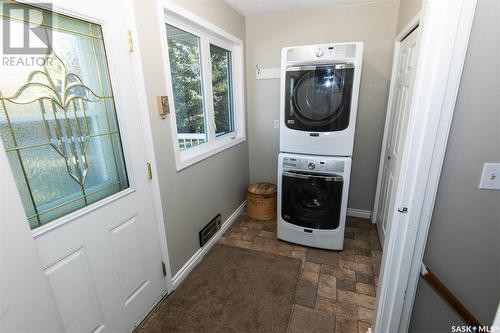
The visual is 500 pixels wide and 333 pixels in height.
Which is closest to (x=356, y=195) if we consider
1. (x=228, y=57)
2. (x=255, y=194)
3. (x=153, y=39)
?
(x=255, y=194)

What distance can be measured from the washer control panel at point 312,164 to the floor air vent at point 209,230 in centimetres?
94

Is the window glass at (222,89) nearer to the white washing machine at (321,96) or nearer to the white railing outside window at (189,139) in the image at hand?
the white railing outside window at (189,139)

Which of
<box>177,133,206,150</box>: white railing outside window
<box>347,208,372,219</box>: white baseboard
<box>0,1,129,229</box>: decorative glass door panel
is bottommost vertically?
<box>347,208,372,219</box>: white baseboard

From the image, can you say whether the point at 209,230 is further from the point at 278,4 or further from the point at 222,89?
the point at 278,4

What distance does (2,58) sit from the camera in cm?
87

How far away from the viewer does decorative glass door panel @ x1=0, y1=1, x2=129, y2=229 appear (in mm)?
936

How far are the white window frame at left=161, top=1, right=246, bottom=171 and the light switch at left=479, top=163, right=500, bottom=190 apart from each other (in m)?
1.72

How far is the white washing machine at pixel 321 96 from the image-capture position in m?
1.90

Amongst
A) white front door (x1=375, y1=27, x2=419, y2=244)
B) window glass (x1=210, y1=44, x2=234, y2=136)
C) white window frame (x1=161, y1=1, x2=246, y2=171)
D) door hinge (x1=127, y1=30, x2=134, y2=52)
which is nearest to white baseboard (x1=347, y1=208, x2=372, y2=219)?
white front door (x1=375, y1=27, x2=419, y2=244)

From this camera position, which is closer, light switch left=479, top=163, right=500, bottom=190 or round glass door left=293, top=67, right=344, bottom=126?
light switch left=479, top=163, right=500, bottom=190

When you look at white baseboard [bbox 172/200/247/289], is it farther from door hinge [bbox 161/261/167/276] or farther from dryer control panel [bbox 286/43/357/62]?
dryer control panel [bbox 286/43/357/62]

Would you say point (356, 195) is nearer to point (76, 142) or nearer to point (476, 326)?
point (476, 326)

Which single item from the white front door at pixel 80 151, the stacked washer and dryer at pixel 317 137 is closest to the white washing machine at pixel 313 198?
the stacked washer and dryer at pixel 317 137

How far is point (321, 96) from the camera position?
2.03 metres
